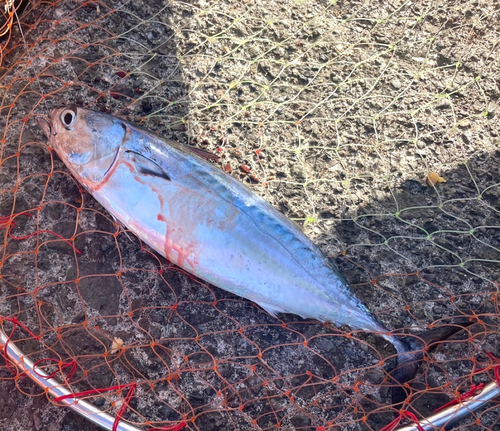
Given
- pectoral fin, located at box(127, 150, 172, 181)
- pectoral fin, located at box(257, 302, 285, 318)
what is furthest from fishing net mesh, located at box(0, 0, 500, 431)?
pectoral fin, located at box(127, 150, 172, 181)

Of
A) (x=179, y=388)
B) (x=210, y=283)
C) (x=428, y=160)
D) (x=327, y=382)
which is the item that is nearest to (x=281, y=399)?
(x=327, y=382)

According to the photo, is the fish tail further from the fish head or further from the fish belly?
the fish head

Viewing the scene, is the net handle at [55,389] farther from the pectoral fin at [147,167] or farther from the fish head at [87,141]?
the pectoral fin at [147,167]

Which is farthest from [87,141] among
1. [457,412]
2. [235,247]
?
[457,412]

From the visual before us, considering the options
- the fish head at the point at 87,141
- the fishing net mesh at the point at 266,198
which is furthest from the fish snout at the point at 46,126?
the fishing net mesh at the point at 266,198

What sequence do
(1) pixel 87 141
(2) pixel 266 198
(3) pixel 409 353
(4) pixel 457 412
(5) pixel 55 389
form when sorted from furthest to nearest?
(2) pixel 266 198, (1) pixel 87 141, (3) pixel 409 353, (5) pixel 55 389, (4) pixel 457 412

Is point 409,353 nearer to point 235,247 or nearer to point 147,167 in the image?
point 235,247

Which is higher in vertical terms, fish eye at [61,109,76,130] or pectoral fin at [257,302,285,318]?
fish eye at [61,109,76,130]
